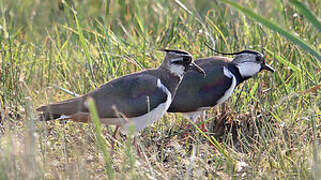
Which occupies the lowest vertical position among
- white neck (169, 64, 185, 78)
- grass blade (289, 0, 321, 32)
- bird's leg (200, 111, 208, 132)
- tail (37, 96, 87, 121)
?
bird's leg (200, 111, 208, 132)

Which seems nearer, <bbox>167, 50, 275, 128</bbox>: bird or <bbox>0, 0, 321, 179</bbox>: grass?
<bbox>0, 0, 321, 179</bbox>: grass

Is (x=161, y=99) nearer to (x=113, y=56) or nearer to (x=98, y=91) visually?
(x=98, y=91)

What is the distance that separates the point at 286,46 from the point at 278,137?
197cm

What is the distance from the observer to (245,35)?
254 inches

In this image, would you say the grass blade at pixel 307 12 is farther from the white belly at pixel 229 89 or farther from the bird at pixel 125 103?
the white belly at pixel 229 89

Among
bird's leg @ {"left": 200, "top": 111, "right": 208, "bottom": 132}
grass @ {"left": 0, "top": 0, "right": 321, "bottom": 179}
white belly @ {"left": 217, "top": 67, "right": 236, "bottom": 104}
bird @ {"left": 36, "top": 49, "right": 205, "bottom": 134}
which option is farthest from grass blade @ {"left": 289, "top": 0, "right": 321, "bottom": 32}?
bird's leg @ {"left": 200, "top": 111, "right": 208, "bottom": 132}

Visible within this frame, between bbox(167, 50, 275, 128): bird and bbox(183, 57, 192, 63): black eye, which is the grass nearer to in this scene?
bbox(167, 50, 275, 128): bird

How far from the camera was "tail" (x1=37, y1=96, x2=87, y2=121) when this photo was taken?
462 cm

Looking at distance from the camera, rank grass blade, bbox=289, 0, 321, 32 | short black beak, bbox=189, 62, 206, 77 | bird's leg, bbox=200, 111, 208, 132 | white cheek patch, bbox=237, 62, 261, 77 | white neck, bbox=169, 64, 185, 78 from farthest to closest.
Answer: white cheek patch, bbox=237, 62, 261, 77, bird's leg, bbox=200, 111, 208, 132, short black beak, bbox=189, 62, 206, 77, white neck, bbox=169, 64, 185, 78, grass blade, bbox=289, 0, 321, 32

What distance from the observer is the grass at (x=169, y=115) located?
13.0ft

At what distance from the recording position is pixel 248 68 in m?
5.80

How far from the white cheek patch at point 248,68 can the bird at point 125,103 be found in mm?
1040

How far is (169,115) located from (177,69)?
760 millimetres

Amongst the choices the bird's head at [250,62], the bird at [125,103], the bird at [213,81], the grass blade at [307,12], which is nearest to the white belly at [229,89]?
the bird at [213,81]
